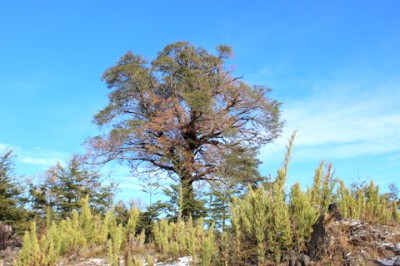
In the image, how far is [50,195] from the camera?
19156 millimetres

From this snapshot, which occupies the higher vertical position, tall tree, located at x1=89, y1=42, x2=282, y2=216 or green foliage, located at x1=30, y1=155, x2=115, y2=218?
tall tree, located at x1=89, y1=42, x2=282, y2=216

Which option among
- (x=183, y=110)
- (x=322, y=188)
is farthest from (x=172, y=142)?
(x=322, y=188)

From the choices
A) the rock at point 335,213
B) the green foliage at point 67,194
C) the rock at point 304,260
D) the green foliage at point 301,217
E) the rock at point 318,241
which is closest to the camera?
the rock at point 304,260

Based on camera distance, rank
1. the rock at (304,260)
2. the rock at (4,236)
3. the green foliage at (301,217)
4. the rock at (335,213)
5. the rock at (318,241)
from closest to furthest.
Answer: the rock at (304,260) → the rock at (318,241) → the green foliage at (301,217) → the rock at (335,213) → the rock at (4,236)

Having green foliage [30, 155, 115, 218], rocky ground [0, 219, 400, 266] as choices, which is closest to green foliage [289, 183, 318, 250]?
rocky ground [0, 219, 400, 266]

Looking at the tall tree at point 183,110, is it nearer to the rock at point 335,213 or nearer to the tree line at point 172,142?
the tree line at point 172,142

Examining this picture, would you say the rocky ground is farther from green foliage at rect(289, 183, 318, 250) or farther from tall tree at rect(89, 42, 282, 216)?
tall tree at rect(89, 42, 282, 216)

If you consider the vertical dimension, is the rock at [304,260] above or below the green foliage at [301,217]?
below

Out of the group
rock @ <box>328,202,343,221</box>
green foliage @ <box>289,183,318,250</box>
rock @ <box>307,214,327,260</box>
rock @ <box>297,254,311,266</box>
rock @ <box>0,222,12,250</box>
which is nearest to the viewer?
rock @ <box>297,254,311,266</box>

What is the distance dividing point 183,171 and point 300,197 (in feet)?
56.2

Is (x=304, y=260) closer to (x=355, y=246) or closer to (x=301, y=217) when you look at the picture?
(x=301, y=217)

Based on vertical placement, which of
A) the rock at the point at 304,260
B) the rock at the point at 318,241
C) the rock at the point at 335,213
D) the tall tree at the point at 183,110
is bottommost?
the rock at the point at 304,260

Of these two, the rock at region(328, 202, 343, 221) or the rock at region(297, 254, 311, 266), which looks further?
the rock at region(328, 202, 343, 221)

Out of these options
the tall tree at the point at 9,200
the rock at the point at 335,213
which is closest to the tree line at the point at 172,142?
the tall tree at the point at 9,200
